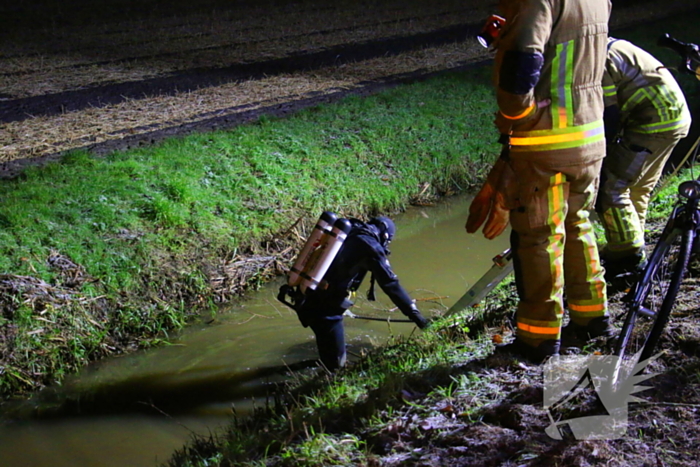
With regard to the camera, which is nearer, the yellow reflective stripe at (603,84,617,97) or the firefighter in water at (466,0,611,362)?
the firefighter in water at (466,0,611,362)

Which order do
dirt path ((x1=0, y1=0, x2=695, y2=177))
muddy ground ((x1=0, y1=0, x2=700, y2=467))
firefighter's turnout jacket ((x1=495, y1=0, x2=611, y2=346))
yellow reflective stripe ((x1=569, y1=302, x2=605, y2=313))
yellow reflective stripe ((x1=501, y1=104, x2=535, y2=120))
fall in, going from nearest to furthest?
1. muddy ground ((x1=0, y1=0, x2=700, y2=467))
2. firefighter's turnout jacket ((x1=495, y1=0, x2=611, y2=346))
3. yellow reflective stripe ((x1=501, y1=104, x2=535, y2=120))
4. yellow reflective stripe ((x1=569, y1=302, x2=605, y2=313))
5. dirt path ((x1=0, y1=0, x2=695, y2=177))

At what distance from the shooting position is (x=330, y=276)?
454 centimetres

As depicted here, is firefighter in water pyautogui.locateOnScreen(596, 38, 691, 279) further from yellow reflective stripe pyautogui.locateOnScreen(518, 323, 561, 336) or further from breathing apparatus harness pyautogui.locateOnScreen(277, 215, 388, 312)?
breathing apparatus harness pyautogui.locateOnScreen(277, 215, 388, 312)

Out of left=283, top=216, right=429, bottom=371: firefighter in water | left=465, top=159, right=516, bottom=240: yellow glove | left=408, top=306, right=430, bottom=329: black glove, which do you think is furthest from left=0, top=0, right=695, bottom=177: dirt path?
left=465, top=159, right=516, bottom=240: yellow glove

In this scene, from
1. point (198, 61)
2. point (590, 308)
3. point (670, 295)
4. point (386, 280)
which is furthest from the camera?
point (198, 61)

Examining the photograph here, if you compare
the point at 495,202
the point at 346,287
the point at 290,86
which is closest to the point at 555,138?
the point at 495,202

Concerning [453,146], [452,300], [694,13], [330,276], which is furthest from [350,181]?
[694,13]

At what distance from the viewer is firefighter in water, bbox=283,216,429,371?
4.52m

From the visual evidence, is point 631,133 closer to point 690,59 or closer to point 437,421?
point 690,59

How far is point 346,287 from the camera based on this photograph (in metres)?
4.62

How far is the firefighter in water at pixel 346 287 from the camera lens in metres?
4.52

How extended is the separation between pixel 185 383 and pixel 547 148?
2.98m

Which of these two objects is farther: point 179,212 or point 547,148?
point 179,212

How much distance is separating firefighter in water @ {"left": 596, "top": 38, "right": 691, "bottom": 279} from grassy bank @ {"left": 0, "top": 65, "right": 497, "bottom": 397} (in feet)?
7.32
